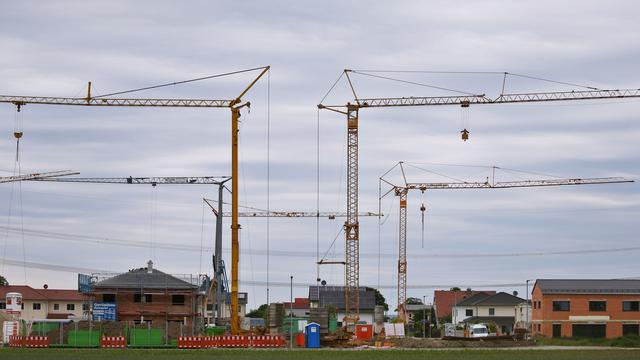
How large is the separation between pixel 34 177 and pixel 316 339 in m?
109

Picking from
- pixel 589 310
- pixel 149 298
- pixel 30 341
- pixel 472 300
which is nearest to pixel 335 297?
pixel 472 300

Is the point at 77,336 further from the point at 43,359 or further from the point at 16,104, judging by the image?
the point at 16,104

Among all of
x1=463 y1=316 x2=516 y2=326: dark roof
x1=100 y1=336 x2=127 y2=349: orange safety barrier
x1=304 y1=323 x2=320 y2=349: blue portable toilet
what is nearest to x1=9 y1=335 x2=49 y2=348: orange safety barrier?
x1=100 y1=336 x2=127 y2=349: orange safety barrier

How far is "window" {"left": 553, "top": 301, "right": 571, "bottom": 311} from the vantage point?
136 metres

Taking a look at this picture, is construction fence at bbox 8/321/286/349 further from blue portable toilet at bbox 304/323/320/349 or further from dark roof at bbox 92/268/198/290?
dark roof at bbox 92/268/198/290

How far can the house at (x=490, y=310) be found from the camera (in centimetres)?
17462

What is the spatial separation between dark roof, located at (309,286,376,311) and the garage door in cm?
4185

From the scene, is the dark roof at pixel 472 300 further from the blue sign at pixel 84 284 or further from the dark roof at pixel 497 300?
the blue sign at pixel 84 284

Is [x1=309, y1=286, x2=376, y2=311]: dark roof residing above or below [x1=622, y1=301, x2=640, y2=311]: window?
above

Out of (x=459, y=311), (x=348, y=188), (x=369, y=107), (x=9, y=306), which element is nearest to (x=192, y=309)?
(x=9, y=306)

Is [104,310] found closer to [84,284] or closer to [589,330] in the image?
[84,284]

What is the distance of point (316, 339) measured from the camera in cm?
8612

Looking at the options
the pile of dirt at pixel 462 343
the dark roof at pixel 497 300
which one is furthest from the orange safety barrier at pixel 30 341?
the dark roof at pixel 497 300

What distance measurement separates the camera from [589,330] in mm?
134125
